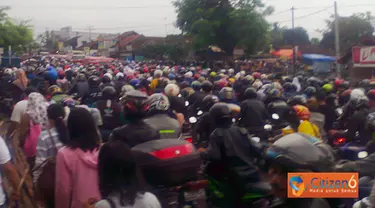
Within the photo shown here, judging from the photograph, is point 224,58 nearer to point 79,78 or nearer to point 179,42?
point 179,42

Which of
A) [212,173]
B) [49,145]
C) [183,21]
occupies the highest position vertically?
[183,21]

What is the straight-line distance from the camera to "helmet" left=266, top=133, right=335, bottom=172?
3.24 meters

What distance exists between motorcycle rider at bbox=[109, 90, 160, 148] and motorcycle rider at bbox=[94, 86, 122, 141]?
2491 millimetres

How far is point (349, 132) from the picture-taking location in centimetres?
717

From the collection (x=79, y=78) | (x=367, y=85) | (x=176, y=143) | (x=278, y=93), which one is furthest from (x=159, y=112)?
(x=367, y=85)

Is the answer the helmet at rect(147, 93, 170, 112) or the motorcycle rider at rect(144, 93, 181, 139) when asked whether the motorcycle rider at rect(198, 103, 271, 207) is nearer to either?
the motorcycle rider at rect(144, 93, 181, 139)

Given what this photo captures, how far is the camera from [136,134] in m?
4.82

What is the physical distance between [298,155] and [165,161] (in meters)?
1.38

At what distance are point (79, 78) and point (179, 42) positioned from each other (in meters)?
34.2

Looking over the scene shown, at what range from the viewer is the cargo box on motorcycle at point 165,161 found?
4.27 meters

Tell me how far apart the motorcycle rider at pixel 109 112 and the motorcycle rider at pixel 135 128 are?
8.17ft

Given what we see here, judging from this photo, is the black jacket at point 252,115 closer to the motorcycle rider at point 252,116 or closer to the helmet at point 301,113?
the motorcycle rider at point 252,116

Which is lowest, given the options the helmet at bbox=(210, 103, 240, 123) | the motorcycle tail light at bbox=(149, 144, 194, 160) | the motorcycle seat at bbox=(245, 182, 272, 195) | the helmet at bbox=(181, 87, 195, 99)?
the motorcycle seat at bbox=(245, 182, 272, 195)

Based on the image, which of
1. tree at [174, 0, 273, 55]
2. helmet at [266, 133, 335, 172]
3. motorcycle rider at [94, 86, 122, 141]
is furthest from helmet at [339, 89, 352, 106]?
tree at [174, 0, 273, 55]
